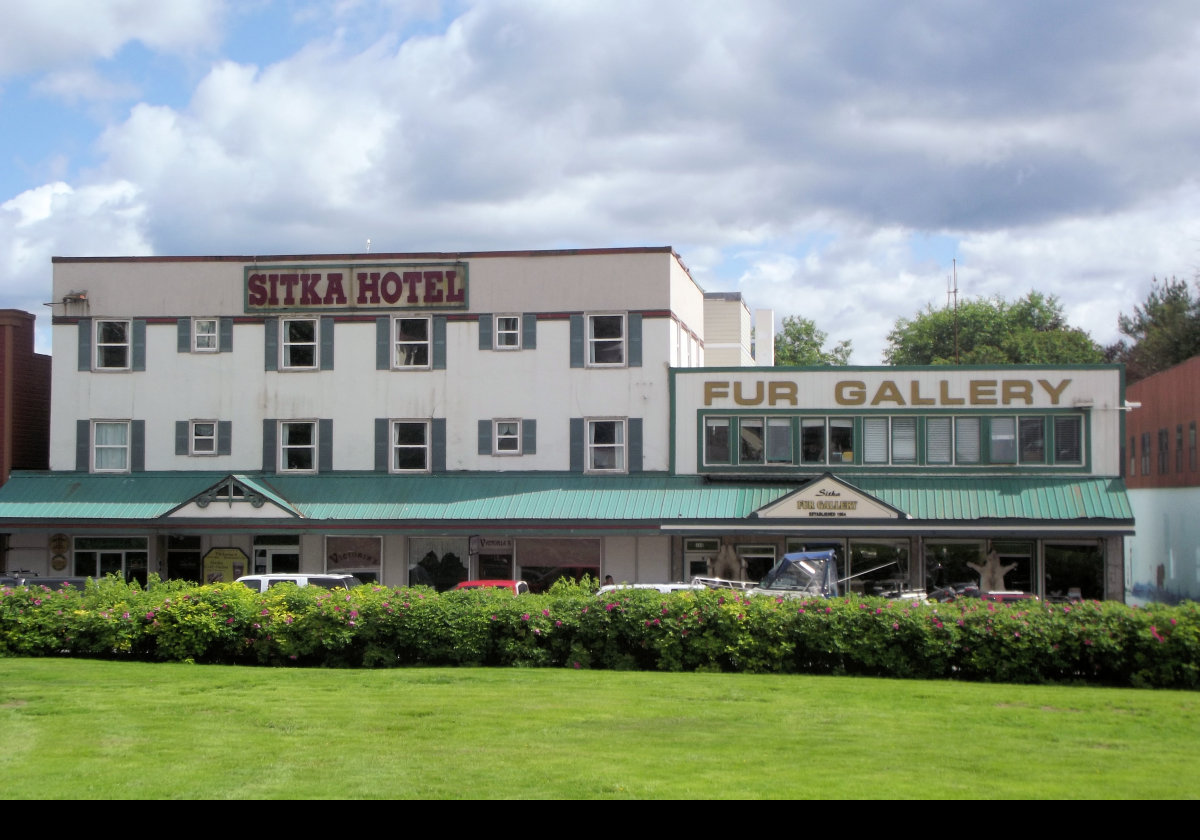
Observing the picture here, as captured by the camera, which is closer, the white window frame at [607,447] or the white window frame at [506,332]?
the white window frame at [607,447]

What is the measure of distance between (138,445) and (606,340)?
1464 cm

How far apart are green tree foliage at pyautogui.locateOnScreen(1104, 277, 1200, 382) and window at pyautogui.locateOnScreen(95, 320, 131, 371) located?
51060 mm

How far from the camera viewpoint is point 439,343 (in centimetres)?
3700

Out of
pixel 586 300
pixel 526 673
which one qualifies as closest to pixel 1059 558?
pixel 586 300

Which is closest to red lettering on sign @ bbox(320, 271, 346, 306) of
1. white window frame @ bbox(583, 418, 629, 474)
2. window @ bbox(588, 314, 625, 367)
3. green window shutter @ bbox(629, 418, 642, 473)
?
window @ bbox(588, 314, 625, 367)

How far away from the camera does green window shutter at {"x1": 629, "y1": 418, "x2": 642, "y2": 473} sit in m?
36.1

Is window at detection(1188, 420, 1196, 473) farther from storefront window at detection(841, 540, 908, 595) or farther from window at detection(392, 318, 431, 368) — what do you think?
window at detection(392, 318, 431, 368)

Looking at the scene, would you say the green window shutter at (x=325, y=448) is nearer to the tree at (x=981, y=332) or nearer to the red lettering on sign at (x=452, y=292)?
the red lettering on sign at (x=452, y=292)

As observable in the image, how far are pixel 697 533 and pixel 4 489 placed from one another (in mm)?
20436

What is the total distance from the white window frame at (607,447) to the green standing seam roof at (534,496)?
445 mm

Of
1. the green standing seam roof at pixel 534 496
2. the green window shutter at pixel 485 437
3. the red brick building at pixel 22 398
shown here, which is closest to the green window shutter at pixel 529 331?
the green window shutter at pixel 485 437

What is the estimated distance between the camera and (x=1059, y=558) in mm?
33562

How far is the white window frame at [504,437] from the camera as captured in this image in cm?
3678
